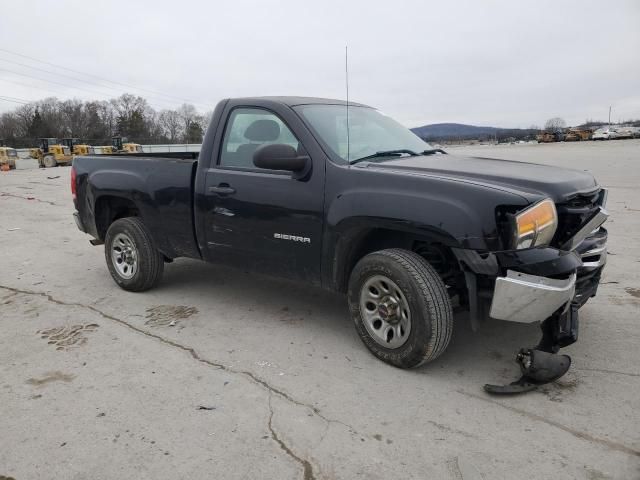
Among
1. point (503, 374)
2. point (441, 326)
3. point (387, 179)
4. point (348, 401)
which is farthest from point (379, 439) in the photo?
point (387, 179)

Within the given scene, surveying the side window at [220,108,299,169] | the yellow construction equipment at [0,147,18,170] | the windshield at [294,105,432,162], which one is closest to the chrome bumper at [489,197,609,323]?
the windshield at [294,105,432,162]

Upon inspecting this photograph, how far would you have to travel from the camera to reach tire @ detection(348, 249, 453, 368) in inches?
119

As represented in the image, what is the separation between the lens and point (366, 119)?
4.27 meters

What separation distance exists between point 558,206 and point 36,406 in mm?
3310

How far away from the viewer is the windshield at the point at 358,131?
368 cm

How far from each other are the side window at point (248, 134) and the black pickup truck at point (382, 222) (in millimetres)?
12

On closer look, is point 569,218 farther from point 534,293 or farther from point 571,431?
point 571,431

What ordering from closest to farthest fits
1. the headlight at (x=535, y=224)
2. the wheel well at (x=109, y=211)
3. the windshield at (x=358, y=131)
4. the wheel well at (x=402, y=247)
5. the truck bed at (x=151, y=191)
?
the headlight at (x=535, y=224) < the wheel well at (x=402, y=247) < the windshield at (x=358, y=131) < the truck bed at (x=151, y=191) < the wheel well at (x=109, y=211)

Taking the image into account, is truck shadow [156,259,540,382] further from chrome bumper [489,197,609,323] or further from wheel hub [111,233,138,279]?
chrome bumper [489,197,609,323]

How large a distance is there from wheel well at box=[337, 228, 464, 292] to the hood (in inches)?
17.9

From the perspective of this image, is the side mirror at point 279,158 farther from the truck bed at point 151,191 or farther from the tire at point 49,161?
the tire at point 49,161

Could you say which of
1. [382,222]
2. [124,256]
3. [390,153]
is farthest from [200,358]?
[390,153]

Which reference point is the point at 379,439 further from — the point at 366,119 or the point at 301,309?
the point at 366,119

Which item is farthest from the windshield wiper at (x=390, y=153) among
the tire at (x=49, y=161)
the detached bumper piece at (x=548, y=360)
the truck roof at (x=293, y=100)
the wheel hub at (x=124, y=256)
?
the tire at (x=49, y=161)
